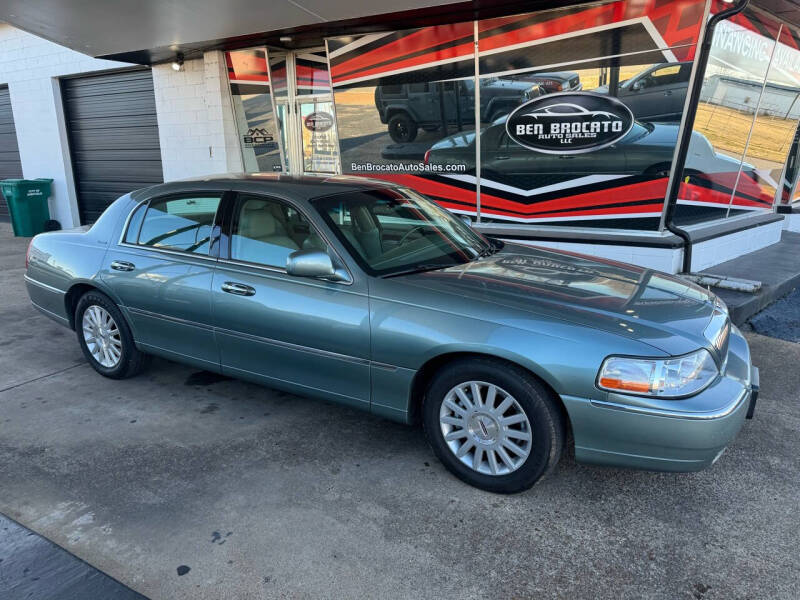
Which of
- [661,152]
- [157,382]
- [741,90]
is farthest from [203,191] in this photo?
[741,90]

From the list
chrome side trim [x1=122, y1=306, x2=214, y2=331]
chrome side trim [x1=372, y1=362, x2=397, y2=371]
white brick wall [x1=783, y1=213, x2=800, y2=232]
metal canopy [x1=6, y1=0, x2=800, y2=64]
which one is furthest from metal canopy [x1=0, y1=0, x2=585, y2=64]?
white brick wall [x1=783, y1=213, x2=800, y2=232]

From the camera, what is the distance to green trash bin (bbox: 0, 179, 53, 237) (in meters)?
11.9

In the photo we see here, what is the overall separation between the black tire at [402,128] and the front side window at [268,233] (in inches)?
186

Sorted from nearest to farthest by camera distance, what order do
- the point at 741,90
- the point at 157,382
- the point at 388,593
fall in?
1. the point at 388,593
2. the point at 157,382
3. the point at 741,90

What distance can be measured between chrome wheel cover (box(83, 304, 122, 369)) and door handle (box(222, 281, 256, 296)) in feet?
4.15

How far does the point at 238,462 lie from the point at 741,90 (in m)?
7.45

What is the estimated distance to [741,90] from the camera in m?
7.54

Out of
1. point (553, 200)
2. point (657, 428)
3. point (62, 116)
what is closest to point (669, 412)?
point (657, 428)

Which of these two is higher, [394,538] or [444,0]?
[444,0]

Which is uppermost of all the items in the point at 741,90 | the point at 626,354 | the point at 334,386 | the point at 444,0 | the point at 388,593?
the point at 444,0

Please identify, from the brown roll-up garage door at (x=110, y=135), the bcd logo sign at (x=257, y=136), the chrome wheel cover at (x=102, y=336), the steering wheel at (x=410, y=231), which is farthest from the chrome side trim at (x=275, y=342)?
the brown roll-up garage door at (x=110, y=135)

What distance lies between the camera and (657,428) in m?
2.74

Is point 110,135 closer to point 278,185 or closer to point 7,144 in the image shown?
point 7,144

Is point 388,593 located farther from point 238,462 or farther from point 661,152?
point 661,152
